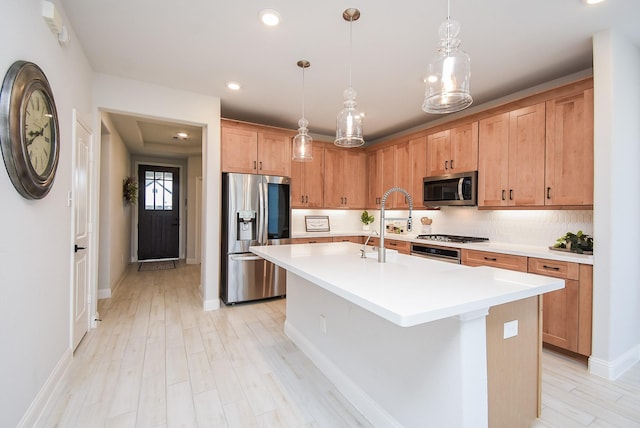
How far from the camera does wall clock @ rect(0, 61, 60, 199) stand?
137 cm

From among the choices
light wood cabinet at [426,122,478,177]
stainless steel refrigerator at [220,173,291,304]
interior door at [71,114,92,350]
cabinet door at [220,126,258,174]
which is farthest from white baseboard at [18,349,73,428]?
light wood cabinet at [426,122,478,177]

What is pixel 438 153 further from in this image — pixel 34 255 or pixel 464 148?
pixel 34 255

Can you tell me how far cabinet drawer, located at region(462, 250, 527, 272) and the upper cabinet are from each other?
2669 millimetres

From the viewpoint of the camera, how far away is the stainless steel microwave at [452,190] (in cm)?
354

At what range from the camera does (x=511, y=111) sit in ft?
10.3

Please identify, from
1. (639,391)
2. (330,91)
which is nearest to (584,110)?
(639,391)

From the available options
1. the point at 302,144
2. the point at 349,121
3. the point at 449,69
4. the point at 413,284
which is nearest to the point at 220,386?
the point at 413,284

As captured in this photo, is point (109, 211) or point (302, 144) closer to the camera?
point (302, 144)

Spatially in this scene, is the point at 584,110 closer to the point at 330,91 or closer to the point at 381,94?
the point at 381,94

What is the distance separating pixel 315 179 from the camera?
4832 mm

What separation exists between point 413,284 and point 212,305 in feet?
9.98

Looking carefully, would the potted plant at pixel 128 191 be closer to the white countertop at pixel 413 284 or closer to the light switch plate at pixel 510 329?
the white countertop at pixel 413 284

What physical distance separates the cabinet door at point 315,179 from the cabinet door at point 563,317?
3.23 m

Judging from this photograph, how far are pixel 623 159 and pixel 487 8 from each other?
63.2 inches
